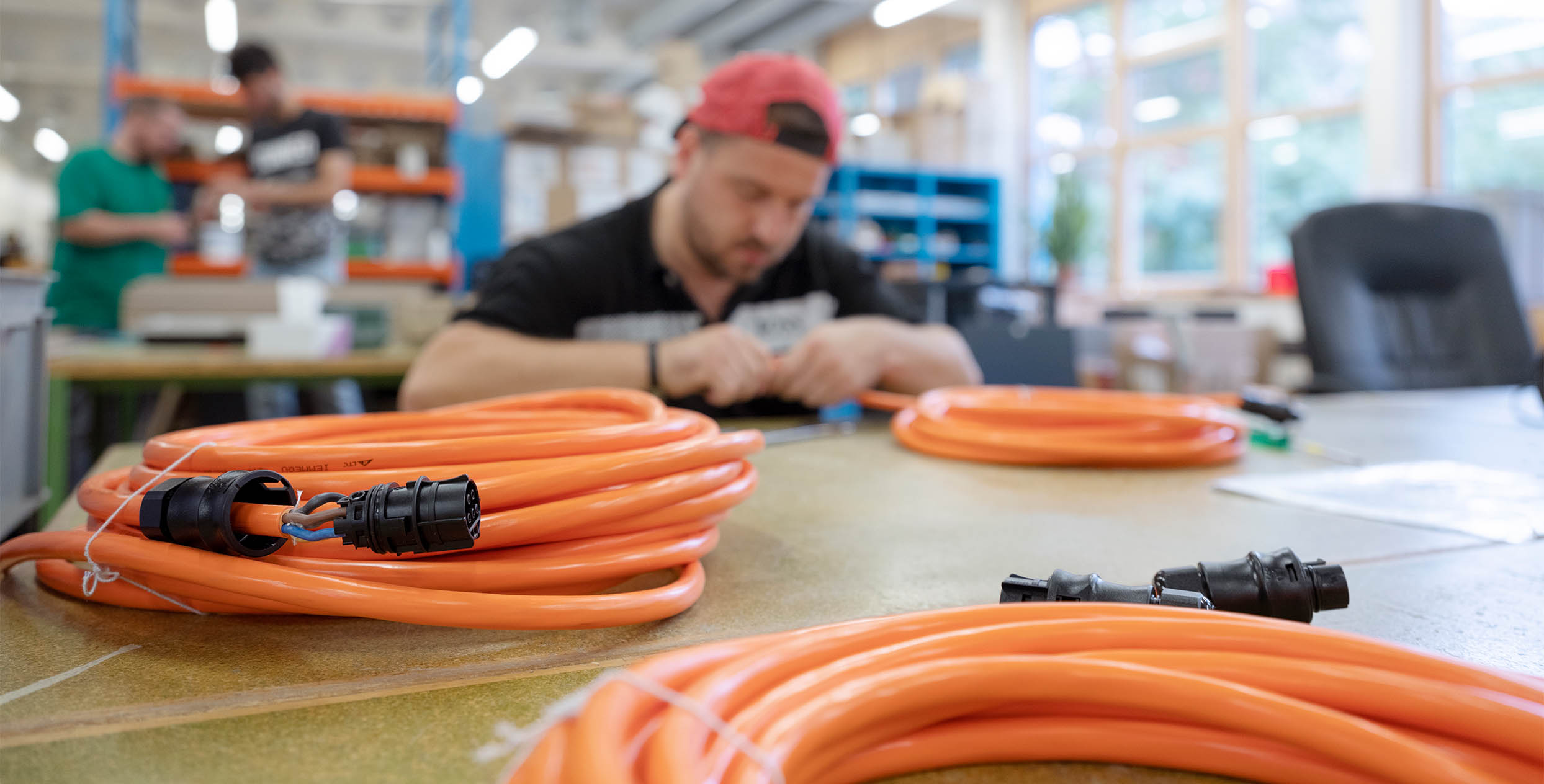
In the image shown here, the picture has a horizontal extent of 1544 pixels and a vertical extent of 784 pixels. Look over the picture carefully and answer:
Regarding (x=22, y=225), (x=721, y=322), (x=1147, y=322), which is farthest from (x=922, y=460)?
(x=22, y=225)

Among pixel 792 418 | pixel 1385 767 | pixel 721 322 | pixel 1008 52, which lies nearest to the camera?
pixel 1385 767

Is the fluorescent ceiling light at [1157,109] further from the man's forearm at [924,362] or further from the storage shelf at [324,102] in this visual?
the man's forearm at [924,362]

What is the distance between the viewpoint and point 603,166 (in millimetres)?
5496

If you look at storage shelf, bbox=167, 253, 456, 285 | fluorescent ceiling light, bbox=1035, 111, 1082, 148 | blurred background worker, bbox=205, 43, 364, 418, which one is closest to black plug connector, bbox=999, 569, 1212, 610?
blurred background worker, bbox=205, 43, 364, 418

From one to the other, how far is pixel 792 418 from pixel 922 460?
1.70 ft

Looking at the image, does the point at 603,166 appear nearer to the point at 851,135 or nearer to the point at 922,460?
the point at 851,135

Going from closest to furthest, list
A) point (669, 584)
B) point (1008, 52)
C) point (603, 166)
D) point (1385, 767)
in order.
→ point (1385, 767) → point (669, 584) → point (603, 166) → point (1008, 52)

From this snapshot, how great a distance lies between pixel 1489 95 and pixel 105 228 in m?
6.33

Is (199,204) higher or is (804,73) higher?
(199,204)

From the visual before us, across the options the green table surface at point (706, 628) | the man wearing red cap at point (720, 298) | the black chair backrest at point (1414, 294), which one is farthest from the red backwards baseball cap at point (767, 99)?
the black chair backrest at point (1414, 294)

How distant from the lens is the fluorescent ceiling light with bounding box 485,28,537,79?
919 cm

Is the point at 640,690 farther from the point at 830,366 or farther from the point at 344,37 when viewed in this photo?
the point at 344,37

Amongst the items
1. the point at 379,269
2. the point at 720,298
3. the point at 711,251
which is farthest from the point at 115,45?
the point at 711,251

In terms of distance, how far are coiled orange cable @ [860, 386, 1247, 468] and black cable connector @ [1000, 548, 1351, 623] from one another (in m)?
0.49
